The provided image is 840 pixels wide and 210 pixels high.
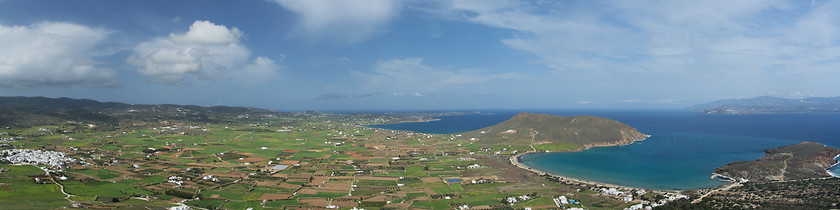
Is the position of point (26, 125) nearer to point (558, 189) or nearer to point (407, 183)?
point (407, 183)

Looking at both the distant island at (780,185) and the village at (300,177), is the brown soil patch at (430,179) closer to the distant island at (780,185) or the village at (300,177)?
the village at (300,177)

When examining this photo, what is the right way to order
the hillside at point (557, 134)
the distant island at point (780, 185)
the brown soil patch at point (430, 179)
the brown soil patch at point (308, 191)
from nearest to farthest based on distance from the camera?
the distant island at point (780, 185) → the brown soil patch at point (308, 191) → the brown soil patch at point (430, 179) → the hillside at point (557, 134)

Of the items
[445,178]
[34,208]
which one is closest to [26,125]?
[34,208]

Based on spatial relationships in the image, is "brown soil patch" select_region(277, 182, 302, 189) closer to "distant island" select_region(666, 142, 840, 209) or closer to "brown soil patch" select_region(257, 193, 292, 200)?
"brown soil patch" select_region(257, 193, 292, 200)

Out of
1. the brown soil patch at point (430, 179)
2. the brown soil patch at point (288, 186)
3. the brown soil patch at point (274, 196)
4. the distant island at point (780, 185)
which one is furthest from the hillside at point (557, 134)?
the brown soil patch at point (274, 196)

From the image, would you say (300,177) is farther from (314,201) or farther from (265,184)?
(314,201)

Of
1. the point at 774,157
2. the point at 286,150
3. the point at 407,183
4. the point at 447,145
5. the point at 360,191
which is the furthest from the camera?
the point at 447,145
